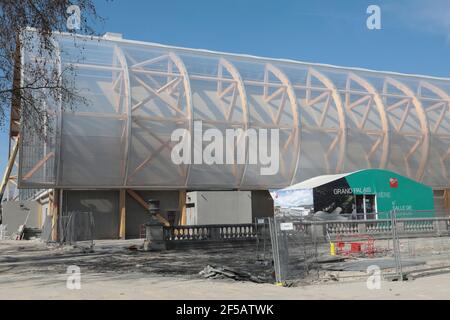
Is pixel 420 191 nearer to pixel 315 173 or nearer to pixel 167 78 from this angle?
pixel 315 173

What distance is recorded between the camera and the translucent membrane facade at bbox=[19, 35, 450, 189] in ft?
105

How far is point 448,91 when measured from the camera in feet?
152

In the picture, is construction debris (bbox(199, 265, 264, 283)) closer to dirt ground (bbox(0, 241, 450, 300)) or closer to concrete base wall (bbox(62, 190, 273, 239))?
dirt ground (bbox(0, 241, 450, 300))

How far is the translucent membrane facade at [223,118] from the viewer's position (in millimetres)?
32156

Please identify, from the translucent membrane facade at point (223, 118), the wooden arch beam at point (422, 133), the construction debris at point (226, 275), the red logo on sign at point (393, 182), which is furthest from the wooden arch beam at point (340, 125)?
the construction debris at point (226, 275)

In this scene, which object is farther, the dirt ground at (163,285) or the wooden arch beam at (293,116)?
the wooden arch beam at (293,116)

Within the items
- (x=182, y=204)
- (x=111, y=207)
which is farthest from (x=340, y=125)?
(x=111, y=207)

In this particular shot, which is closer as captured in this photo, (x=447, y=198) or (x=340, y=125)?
(x=340, y=125)

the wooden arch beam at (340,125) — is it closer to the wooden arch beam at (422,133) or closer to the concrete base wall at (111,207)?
the wooden arch beam at (422,133)

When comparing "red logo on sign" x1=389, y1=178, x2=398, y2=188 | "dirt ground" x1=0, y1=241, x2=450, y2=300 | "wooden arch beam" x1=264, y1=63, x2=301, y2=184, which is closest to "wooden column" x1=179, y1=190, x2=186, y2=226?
"wooden arch beam" x1=264, y1=63, x2=301, y2=184

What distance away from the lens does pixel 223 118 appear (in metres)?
35.7

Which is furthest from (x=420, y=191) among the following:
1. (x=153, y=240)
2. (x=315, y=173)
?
(x=153, y=240)

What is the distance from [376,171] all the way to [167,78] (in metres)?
16.0

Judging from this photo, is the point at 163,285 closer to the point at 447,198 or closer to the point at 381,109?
the point at 381,109
